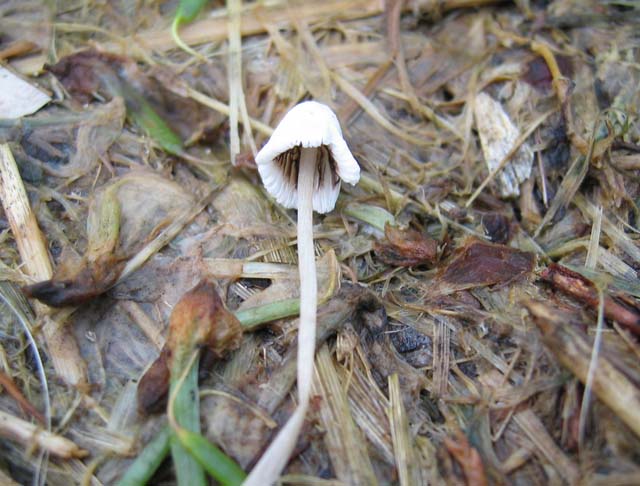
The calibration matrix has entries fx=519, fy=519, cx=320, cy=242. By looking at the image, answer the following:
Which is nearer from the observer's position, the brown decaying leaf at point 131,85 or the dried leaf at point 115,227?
the dried leaf at point 115,227

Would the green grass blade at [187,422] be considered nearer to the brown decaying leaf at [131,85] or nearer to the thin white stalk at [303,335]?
the thin white stalk at [303,335]

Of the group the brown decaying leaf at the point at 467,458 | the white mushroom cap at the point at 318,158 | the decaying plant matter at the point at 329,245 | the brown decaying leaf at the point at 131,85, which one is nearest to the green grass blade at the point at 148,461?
the decaying plant matter at the point at 329,245

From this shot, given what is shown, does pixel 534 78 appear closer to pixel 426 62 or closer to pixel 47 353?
pixel 426 62

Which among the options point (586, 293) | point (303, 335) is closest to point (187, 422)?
point (303, 335)

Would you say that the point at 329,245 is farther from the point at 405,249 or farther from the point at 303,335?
the point at 303,335

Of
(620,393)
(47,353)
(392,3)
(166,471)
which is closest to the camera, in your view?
(620,393)

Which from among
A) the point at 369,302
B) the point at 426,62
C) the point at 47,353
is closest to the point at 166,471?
the point at 47,353
